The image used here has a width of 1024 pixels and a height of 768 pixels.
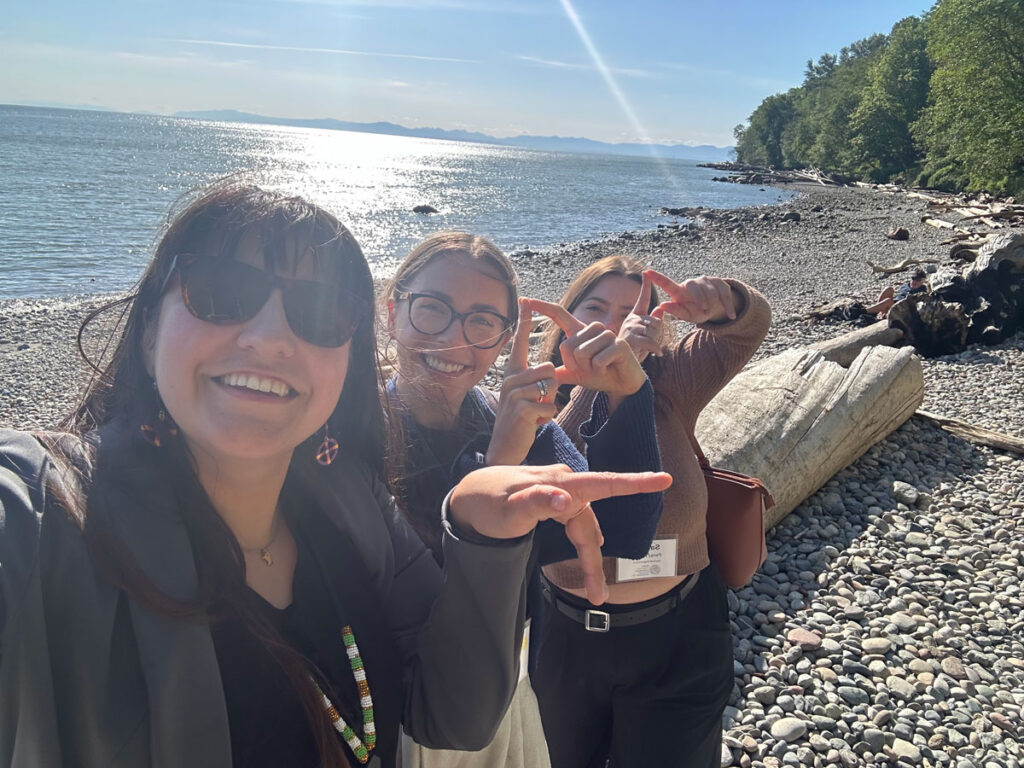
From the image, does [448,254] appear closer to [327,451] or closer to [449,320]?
[449,320]

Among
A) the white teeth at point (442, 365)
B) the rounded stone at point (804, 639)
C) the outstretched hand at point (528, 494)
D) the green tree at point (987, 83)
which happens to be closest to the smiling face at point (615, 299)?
the white teeth at point (442, 365)

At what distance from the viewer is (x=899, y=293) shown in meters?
11.4

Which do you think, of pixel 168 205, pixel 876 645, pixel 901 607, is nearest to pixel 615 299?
pixel 876 645

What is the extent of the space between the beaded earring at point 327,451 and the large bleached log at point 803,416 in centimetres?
395

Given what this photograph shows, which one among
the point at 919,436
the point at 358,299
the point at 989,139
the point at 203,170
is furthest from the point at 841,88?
the point at 358,299

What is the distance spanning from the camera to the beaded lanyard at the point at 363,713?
149cm

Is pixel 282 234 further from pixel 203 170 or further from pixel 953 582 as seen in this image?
pixel 203 170

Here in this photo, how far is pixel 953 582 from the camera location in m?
4.54

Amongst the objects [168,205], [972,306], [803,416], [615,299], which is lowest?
[803,416]

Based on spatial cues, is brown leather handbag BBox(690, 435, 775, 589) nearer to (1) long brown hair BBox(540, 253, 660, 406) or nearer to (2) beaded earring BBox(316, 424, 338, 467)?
(1) long brown hair BBox(540, 253, 660, 406)

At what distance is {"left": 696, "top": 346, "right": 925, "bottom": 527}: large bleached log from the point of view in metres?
5.26

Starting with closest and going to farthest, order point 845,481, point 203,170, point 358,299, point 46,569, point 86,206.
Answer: point 46,569
point 358,299
point 845,481
point 86,206
point 203,170

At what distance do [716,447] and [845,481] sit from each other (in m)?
1.57

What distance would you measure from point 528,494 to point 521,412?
675mm
